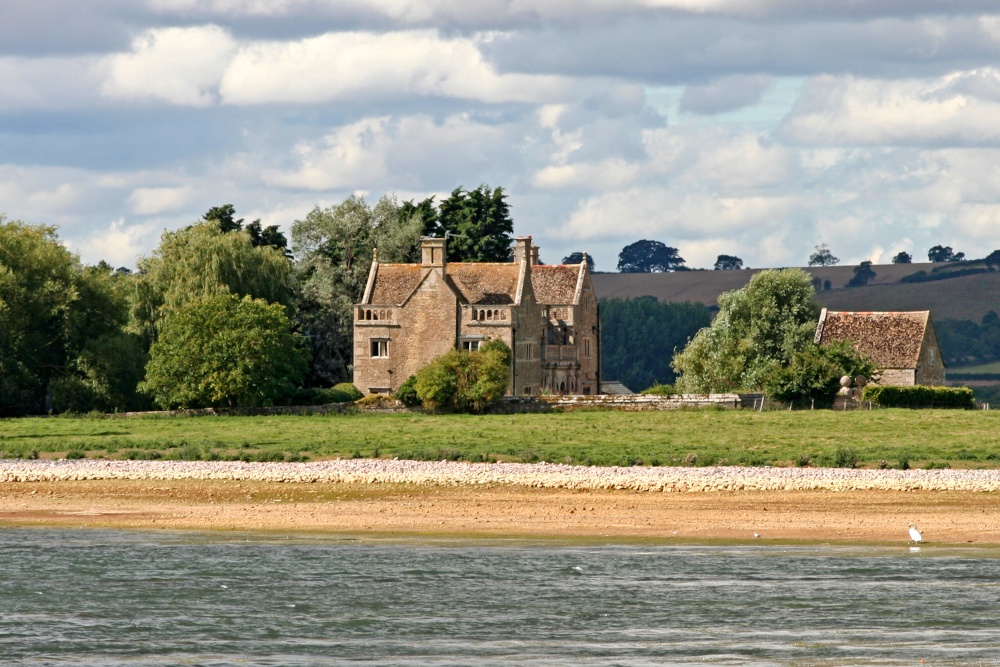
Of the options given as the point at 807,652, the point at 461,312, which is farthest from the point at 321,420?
the point at 807,652

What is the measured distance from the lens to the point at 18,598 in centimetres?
3425

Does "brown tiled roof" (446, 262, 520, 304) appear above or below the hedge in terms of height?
above

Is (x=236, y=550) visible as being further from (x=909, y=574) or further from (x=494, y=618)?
(x=909, y=574)

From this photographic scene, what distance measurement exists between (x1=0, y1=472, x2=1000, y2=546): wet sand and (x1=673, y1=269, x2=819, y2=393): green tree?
5264 centimetres

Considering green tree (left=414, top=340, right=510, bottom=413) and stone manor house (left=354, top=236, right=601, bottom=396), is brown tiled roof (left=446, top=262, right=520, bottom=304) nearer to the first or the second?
stone manor house (left=354, top=236, right=601, bottom=396)

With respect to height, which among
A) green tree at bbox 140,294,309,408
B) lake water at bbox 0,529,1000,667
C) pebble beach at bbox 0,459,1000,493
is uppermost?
green tree at bbox 140,294,309,408

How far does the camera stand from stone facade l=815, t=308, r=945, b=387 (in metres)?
100

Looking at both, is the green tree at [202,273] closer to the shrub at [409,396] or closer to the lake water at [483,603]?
the shrub at [409,396]

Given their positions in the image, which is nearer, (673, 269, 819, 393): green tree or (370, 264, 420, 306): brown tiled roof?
(370, 264, 420, 306): brown tiled roof

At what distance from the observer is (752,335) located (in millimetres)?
102375

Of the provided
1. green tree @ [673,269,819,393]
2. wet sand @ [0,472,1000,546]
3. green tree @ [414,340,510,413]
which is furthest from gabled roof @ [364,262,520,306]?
wet sand @ [0,472,1000,546]

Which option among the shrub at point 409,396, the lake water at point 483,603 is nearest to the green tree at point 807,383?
the shrub at point 409,396

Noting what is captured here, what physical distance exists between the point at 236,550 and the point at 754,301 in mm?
69395

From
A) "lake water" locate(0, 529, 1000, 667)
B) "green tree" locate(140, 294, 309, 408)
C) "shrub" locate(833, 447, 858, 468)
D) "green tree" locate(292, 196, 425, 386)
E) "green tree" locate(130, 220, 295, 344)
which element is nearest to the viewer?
"lake water" locate(0, 529, 1000, 667)
